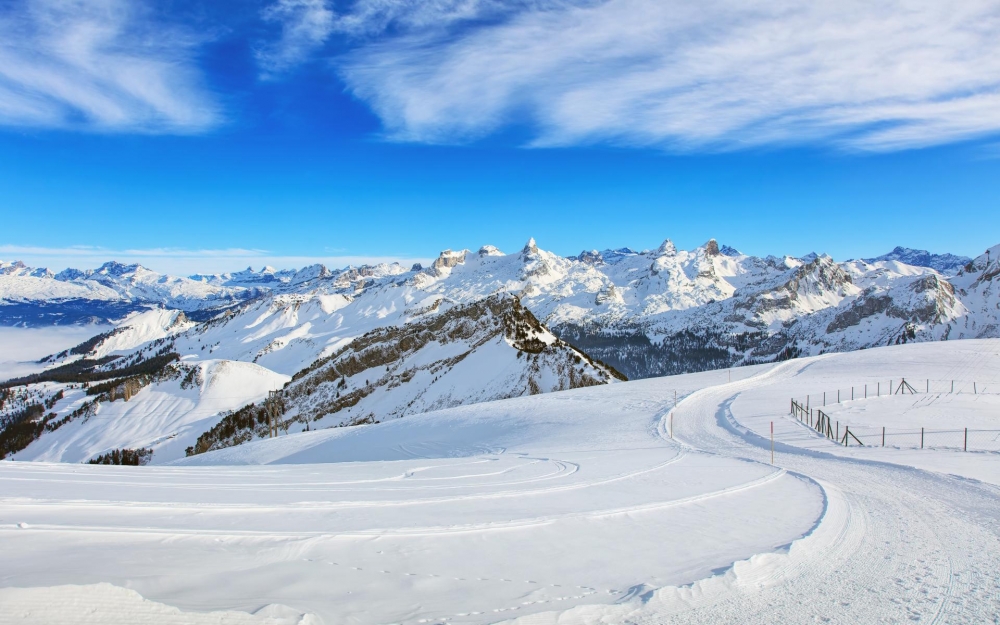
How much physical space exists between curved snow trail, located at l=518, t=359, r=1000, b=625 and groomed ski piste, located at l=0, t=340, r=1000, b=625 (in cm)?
3

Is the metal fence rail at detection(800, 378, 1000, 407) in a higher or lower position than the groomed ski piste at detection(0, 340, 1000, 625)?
lower

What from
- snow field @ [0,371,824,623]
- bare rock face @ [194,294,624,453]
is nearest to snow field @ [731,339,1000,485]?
snow field @ [0,371,824,623]

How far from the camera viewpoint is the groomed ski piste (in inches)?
209

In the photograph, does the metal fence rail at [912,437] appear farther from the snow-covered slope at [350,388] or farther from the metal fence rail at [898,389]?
the snow-covered slope at [350,388]

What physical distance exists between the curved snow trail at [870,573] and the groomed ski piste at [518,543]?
0.03 m

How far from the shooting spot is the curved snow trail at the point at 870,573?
5.91 m

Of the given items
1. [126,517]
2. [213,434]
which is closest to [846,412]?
[126,517]

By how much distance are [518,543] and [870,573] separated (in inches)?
192

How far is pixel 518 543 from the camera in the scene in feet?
26.0

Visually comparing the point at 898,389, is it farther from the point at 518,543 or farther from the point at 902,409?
the point at 518,543

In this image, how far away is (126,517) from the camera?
732 cm

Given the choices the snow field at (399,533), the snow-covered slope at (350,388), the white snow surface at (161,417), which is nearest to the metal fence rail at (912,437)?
the snow field at (399,533)

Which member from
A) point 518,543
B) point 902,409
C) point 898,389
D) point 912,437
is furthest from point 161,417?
point 518,543

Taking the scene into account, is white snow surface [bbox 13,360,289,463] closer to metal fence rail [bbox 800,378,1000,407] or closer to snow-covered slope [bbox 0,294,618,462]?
snow-covered slope [bbox 0,294,618,462]
